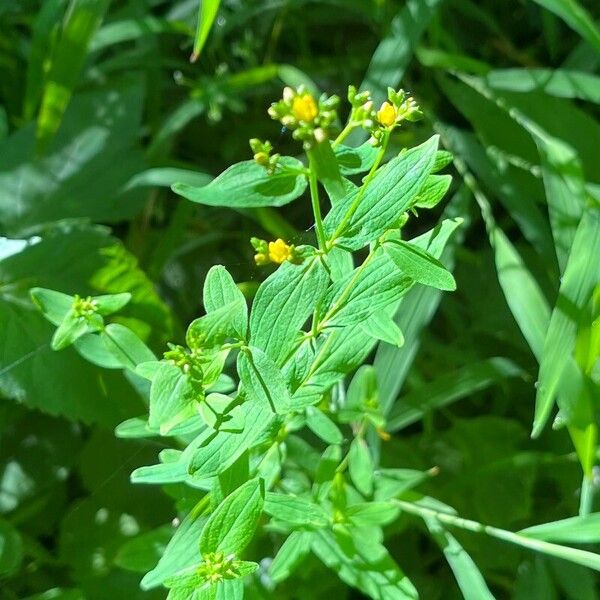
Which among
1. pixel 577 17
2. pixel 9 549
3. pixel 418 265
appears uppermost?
pixel 577 17

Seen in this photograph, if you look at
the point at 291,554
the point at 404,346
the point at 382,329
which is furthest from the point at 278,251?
the point at 404,346

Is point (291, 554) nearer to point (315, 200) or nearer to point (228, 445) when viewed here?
point (228, 445)

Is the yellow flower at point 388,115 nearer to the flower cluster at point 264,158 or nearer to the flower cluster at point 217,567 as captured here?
the flower cluster at point 264,158

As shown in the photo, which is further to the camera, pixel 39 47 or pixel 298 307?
pixel 39 47

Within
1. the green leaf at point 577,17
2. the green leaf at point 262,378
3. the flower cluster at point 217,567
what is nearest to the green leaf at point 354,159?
the green leaf at point 262,378

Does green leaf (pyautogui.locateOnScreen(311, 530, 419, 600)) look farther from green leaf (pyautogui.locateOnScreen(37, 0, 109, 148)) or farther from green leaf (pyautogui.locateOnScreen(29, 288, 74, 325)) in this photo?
green leaf (pyautogui.locateOnScreen(37, 0, 109, 148))

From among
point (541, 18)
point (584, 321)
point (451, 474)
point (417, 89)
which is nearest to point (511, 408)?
point (451, 474)
